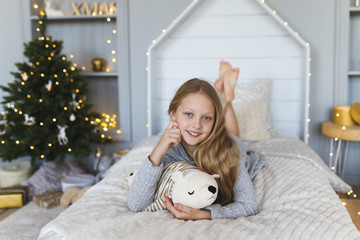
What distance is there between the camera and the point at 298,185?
1376mm

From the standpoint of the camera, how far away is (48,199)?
241 cm

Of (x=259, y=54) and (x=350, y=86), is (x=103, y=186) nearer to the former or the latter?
(x=259, y=54)

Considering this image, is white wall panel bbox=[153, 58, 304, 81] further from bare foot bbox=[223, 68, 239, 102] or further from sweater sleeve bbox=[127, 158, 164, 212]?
sweater sleeve bbox=[127, 158, 164, 212]

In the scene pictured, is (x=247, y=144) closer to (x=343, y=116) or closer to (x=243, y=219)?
(x=343, y=116)

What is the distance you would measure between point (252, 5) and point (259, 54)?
1.17 ft

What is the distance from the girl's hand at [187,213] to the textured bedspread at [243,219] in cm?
2

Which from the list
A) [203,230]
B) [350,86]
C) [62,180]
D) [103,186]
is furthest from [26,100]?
[350,86]

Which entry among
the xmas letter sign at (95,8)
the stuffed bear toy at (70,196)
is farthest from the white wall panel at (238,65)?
the stuffed bear toy at (70,196)

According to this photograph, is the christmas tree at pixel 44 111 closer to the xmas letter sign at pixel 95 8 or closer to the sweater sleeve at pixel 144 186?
the xmas letter sign at pixel 95 8

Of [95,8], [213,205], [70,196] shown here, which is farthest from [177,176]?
[95,8]

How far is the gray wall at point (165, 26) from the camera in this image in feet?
8.42

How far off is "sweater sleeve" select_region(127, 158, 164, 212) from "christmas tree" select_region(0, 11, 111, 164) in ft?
4.94

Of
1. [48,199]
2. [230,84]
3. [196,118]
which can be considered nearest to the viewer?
[196,118]

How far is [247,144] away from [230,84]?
0.37m
